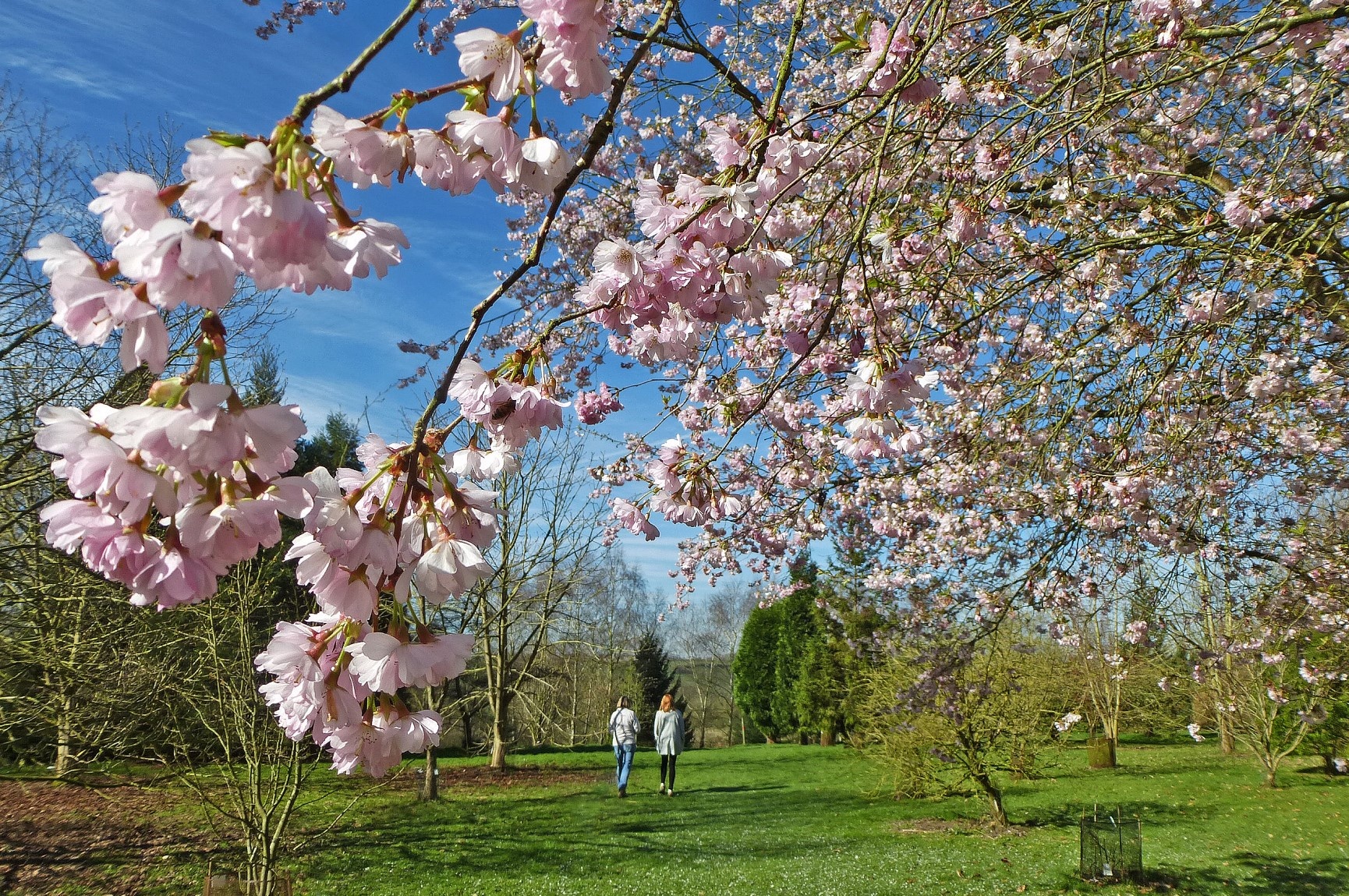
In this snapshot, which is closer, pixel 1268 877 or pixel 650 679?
pixel 1268 877

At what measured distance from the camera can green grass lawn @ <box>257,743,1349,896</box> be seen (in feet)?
22.3

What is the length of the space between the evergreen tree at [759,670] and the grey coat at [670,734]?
41.4 ft

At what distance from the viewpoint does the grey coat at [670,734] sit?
11.5 metres

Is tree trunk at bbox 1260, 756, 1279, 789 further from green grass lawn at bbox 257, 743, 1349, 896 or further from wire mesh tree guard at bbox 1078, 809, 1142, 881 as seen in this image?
wire mesh tree guard at bbox 1078, 809, 1142, 881

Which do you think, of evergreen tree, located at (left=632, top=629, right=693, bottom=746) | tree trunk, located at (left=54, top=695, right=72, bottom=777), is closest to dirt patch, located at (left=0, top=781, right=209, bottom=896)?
tree trunk, located at (left=54, top=695, right=72, bottom=777)

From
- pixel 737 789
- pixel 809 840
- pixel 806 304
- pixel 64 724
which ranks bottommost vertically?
pixel 737 789

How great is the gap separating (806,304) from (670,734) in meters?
10.6

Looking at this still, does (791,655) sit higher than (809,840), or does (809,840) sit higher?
(791,655)

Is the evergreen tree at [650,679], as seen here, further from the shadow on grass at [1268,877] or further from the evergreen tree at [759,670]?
the shadow on grass at [1268,877]

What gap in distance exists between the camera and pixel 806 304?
2.04m

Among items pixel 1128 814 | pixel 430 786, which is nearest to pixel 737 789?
pixel 430 786

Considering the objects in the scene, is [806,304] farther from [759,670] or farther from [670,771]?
[759,670]

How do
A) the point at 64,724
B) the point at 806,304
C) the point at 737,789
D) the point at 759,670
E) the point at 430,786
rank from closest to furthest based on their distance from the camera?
1. the point at 806,304
2. the point at 64,724
3. the point at 430,786
4. the point at 737,789
5. the point at 759,670

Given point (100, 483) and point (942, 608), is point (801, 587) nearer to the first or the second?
point (942, 608)
